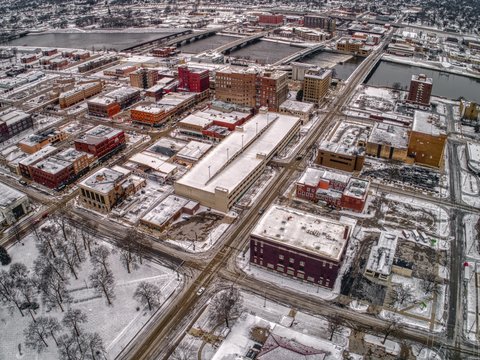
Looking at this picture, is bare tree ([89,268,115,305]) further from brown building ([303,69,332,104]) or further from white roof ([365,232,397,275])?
brown building ([303,69,332,104])

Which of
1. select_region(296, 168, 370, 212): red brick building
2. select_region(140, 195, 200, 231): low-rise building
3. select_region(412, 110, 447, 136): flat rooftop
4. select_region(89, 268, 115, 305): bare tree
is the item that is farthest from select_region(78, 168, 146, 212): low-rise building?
select_region(412, 110, 447, 136): flat rooftop

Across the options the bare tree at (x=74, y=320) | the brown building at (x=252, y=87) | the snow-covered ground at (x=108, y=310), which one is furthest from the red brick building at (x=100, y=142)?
the bare tree at (x=74, y=320)

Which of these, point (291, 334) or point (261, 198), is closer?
point (291, 334)

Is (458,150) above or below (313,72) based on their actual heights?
below

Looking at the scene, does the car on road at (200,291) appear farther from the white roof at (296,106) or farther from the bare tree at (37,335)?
the white roof at (296,106)

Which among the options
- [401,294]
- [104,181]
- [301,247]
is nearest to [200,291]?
[301,247]

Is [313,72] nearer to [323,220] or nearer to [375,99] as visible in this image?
[375,99]

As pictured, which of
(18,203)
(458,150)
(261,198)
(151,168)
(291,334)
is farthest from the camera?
(458,150)

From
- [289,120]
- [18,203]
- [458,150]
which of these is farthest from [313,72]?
[18,203]
